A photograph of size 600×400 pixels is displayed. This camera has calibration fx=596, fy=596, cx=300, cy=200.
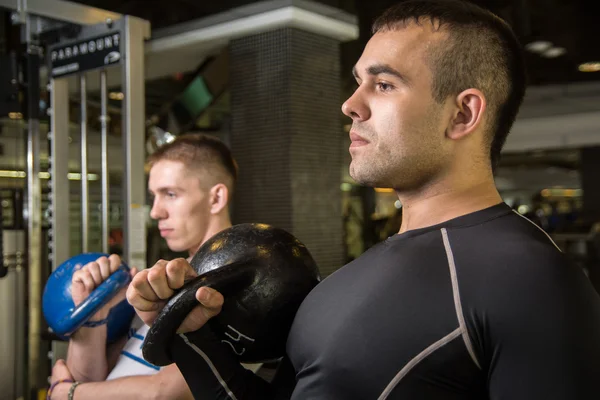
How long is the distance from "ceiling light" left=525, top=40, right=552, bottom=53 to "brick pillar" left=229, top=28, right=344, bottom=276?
295 centimetres

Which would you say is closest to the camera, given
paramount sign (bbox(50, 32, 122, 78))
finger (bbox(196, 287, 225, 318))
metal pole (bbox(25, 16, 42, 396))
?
finger (bbox(196, 287, 225, 318))

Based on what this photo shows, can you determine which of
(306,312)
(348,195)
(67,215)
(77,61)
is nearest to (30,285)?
(67,215)

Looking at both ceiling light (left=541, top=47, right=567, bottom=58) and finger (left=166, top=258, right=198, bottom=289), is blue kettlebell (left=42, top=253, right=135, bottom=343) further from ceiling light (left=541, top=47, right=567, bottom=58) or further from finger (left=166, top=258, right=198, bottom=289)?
ceiling light (left=541, top=47, right=567, bottom=58)

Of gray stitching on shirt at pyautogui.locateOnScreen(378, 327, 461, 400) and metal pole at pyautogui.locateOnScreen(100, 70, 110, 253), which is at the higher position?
metal pole at pyautogui.locateOnScreen(100, 70, 110, 253)

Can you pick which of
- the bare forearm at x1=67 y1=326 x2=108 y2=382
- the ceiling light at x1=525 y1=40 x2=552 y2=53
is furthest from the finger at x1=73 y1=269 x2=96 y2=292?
the ceiling light at x1=525 y1=40 x2=552 y2=53

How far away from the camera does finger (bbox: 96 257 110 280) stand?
1848mm

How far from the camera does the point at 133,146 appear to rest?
9.80 feet

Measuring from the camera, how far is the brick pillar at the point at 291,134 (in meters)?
3.57

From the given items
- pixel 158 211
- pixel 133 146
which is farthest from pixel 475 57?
pixel 133 146

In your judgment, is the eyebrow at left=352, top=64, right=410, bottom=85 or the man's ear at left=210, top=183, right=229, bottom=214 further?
the man's ear at left=210, top=183, right=229, bottom=214

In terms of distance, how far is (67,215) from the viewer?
3.33 metres

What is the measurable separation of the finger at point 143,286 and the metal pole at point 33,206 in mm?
2491

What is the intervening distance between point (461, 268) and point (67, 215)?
2.87 m

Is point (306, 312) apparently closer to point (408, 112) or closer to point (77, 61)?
point (408, 112)
